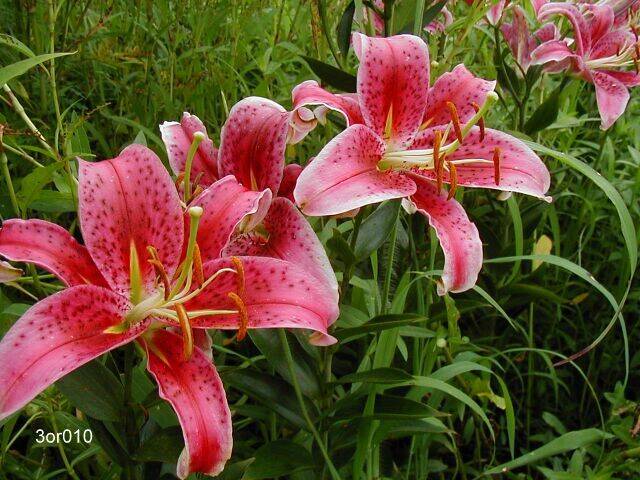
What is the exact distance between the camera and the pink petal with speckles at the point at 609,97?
4.29ft

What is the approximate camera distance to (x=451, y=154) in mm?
844

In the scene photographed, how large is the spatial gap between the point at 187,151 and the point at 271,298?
23 centimetres

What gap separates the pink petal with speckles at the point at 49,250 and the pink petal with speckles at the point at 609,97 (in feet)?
3.09

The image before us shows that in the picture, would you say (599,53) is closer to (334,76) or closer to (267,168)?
(334,76)

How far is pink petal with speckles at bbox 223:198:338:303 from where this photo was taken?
71 centimetres

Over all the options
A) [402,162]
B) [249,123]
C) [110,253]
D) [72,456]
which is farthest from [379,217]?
[72,456]

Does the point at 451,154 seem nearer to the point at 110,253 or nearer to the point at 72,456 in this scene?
the point at 110,253

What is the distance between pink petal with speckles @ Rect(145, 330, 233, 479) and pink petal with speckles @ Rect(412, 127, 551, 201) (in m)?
0.33

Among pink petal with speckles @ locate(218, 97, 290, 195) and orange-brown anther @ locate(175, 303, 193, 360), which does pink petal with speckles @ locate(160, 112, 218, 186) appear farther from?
orange-brown anther @ locate(175, 303, 193, 360)

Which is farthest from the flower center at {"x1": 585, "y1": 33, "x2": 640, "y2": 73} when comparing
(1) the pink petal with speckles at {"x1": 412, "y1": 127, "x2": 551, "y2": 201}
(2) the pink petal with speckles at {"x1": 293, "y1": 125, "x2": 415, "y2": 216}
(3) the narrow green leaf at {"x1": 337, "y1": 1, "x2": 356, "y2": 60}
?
(2) the pink petal with speckles at {"x1": 293, "y1": 125, "x2": 415, "y2": 216}

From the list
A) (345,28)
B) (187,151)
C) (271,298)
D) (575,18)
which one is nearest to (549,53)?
(575,18)

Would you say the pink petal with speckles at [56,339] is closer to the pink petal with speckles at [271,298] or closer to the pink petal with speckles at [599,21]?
the pink petal with speckles at [271,298]

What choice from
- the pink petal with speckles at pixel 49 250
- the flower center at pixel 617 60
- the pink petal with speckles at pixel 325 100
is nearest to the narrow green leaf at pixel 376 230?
the pink petal with speckles at pixel 325 100

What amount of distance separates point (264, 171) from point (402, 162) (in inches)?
6.2
